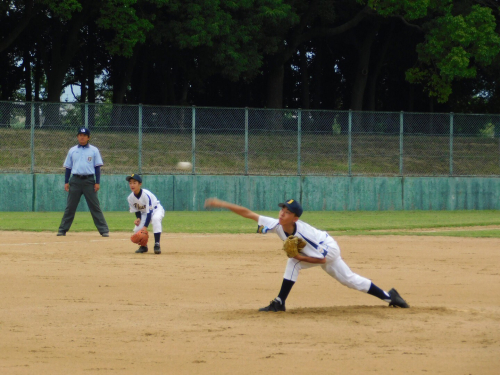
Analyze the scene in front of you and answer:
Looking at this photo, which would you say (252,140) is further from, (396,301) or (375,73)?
(375,73)

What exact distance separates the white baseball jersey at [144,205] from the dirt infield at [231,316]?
21.9 inches

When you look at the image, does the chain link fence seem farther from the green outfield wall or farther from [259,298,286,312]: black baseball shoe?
[259,298,286,312]: black baseball shoe

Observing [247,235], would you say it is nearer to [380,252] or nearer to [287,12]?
[380,252]

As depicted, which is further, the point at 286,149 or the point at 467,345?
the point at 286,149

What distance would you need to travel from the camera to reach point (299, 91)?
50375 millimetres

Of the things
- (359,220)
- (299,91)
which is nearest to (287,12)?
(359,220)

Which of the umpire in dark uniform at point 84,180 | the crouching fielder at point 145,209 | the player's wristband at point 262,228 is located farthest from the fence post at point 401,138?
the player's wristband at point 262,228

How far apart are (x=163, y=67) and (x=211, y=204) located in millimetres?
33132

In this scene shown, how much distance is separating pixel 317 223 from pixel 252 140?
7190mm

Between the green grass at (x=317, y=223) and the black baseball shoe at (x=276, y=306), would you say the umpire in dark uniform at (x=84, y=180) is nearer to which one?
the green grass at (x=317, y=223)

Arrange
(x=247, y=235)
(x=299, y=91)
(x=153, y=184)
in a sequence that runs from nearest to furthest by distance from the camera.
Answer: (x=247, y=235), (x=153, y=184), (x=299, y=91)

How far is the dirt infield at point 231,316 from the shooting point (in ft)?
16.6

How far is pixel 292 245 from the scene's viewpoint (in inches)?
255

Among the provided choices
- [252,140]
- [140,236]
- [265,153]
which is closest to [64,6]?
[252,140]
